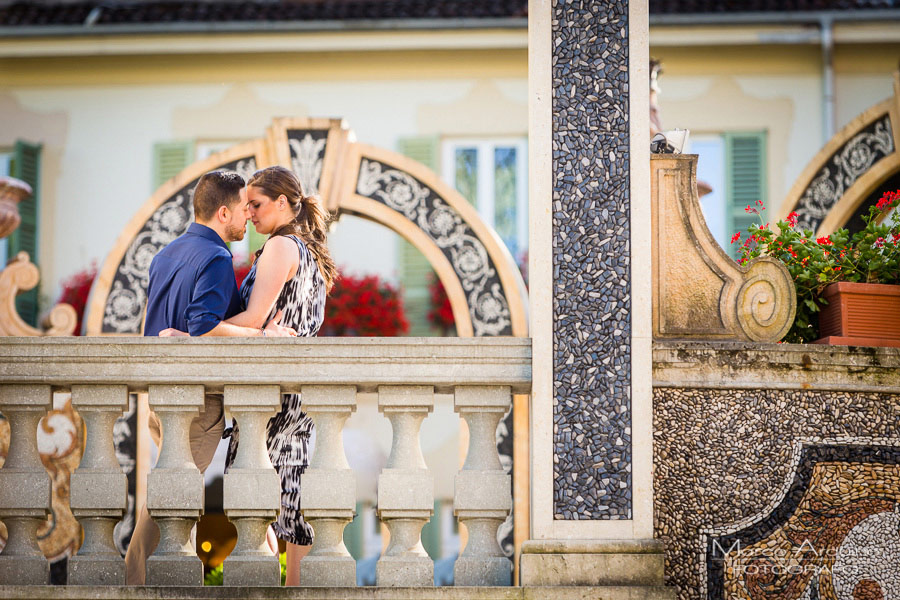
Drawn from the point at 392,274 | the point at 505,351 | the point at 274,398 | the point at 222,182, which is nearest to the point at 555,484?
the point at 505,351

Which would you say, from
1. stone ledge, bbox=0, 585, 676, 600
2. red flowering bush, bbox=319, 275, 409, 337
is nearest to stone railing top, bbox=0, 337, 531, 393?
stone ledge, bbox=0, 585, 676, 600

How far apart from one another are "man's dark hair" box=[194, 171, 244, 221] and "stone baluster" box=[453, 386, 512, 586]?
1232mm

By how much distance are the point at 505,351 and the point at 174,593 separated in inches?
57.3

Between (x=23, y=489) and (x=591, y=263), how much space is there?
2.25 metres

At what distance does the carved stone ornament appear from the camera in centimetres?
533

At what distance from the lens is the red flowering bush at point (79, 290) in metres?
14.5

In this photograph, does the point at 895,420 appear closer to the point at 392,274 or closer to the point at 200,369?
the point at 200,369

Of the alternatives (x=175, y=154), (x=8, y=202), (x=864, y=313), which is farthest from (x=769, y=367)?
(x=175, y=154)

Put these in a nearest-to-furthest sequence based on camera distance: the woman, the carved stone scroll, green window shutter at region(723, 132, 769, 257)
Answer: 1. the woman
2. the carved stone scroll
3. green window shutter at region(723, 132, 769, 257)

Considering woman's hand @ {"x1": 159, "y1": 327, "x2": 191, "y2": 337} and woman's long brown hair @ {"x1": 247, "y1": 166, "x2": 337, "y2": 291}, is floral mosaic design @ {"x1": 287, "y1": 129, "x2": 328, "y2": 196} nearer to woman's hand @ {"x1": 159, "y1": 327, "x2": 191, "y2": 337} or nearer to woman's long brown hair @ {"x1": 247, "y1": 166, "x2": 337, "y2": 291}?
woman's long brown hair @ {"x1": 247, "y1": 166, "x2": 337, "y2": 291}

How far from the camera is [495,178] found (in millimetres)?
15094

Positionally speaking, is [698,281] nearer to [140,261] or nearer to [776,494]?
[776,494]

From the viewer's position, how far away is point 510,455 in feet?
30.2

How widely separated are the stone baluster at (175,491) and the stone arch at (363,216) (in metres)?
4.75
